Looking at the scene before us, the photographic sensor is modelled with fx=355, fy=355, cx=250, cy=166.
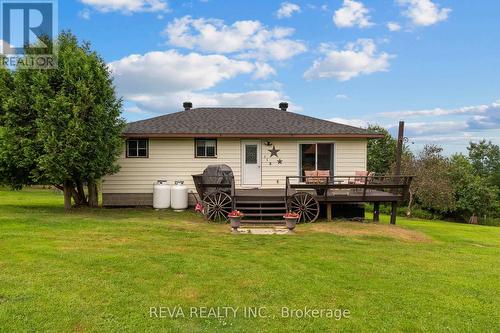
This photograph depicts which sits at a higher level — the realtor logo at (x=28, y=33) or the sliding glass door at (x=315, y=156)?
the realtor logo at (x=28, y=33)

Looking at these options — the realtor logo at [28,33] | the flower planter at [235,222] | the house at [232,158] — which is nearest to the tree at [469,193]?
the house at [232,158]

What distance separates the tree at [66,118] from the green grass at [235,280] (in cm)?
264

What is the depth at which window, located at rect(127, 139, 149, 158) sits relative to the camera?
1380 cm

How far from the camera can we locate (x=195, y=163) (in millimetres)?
13898

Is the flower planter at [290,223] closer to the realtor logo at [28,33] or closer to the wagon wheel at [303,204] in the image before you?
the wagon wheel at [303,204]

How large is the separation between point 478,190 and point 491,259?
25.0 metres

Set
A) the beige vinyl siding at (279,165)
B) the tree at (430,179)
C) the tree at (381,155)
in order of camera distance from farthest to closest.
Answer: the tree at (381,155)
the tree at (430,179)
the beige vinyl siding at (279,165)

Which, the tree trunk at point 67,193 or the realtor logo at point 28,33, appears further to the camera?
the tree trunk at point 67,193

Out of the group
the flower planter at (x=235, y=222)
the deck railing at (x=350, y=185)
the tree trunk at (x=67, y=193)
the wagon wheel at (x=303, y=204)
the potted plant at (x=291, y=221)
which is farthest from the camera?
the tree trunk at (x=67, y=193)

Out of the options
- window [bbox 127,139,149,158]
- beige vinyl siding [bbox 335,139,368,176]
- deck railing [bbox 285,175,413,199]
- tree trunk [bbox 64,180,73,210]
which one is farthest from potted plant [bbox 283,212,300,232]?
tree trunk [bbox 64,180,73,210]

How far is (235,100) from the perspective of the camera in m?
22.2

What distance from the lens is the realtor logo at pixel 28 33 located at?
1130cm

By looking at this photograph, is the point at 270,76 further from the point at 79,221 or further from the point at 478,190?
the point at 478,190

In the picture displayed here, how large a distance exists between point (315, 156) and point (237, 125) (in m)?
3.39
